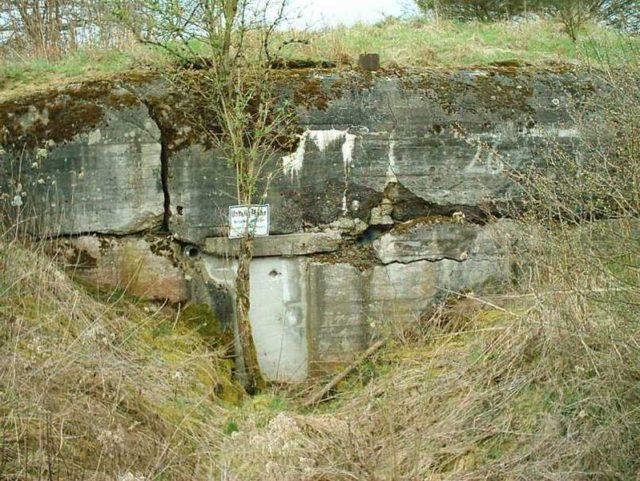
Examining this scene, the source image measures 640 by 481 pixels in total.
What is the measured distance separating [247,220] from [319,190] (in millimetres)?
755

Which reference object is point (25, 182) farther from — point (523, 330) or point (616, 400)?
point (616, 400)

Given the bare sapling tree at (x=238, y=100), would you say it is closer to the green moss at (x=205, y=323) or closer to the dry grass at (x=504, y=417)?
the green moss at (x=205, y=323)

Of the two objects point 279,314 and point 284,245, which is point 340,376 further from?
point 284,245

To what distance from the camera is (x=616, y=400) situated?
4.23 metres

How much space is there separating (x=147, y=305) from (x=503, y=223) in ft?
9.04

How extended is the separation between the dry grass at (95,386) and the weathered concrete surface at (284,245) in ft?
2.06

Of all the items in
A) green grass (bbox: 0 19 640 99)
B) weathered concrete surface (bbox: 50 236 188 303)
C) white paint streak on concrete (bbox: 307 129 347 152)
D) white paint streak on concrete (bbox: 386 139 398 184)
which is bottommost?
weathered concrete surface (bbox: 50 236 188 303)

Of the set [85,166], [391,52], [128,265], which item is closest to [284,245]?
[128,265]

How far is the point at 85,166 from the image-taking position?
6.02 metres

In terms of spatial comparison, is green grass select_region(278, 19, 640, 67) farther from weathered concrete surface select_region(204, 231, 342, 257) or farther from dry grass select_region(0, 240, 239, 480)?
dry grass select_region(0, 240, 239, 480)

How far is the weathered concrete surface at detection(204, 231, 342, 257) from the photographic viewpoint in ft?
20.3

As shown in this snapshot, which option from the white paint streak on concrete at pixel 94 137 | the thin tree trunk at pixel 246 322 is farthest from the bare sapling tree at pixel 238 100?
the white paint streak on concrete at pixel 94 137

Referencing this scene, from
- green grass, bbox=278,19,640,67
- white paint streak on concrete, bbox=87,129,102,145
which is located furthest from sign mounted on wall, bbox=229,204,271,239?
green grass, bbox=278,19,640,67

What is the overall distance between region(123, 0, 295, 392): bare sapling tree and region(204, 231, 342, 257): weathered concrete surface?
0.13m
